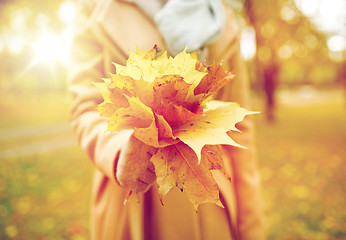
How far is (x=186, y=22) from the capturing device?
55.7 inches

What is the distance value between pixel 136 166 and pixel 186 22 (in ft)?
2.83

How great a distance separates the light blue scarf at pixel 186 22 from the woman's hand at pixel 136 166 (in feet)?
2.07

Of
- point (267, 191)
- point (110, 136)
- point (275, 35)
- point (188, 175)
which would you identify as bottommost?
point (188, 175)

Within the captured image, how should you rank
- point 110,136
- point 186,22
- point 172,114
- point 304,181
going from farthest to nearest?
point 304,181
point 186,22
point 110,136
point 172,114

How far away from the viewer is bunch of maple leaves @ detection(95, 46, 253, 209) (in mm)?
734

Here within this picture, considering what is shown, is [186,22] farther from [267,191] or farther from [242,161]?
[267,191]

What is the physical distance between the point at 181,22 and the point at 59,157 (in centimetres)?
674

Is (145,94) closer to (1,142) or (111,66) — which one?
(111,66)

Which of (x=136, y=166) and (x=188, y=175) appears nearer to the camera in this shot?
(x=188, y=175)

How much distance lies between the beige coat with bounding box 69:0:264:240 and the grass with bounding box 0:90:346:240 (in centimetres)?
268

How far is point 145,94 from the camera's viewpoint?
0.74 m

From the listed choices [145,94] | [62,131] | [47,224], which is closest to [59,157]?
[47,224]

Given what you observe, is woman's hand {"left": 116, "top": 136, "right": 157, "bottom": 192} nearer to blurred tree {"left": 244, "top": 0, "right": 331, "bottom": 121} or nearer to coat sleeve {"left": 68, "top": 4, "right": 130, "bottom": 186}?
coat sleeve {"left": 68, "top": 4, "right": 130, "bottom": 186}

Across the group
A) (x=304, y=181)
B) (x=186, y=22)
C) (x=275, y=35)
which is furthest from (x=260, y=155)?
(x=186, y=22)
